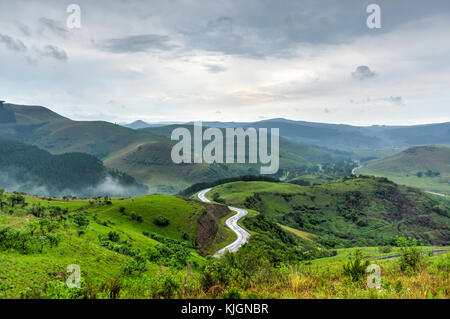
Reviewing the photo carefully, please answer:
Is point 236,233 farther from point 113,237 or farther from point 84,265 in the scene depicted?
point 84,265

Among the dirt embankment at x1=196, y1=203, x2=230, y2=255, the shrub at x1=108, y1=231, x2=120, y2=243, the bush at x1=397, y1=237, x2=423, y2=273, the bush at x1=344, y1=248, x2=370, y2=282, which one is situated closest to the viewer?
the bush at x1=344, y1=248, x2=370, y2=282

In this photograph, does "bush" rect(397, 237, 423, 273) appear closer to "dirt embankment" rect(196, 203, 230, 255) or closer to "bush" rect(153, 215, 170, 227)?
"dirt embankment" rect(196, 203, 230, 255)

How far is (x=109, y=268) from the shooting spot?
70.8 feet

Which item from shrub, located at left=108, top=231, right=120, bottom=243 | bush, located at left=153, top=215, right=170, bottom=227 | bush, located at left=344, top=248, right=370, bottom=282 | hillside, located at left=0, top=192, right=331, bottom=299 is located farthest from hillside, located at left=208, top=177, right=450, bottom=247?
bush, located at left=344, top=248, right=370, bottom=282

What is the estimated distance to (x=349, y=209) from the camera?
558ft

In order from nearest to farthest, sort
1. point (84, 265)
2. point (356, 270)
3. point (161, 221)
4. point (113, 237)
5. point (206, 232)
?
1. point (356, 270)
2. point (84, 265)
3. point (113, 237)
4. point (161, 221)
5. point (206, 232)

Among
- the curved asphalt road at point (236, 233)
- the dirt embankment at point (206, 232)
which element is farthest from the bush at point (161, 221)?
the curved asphalt road at point (236, 233)

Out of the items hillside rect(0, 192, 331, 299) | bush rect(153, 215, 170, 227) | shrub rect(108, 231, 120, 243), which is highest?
hillside rect(0, 192, 331, 299)

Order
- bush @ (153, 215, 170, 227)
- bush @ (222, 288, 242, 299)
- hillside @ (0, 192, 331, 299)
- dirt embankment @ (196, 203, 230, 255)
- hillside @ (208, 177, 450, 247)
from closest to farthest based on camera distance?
bush @ (222, 288, 242, 299) → hillside @ (0, 192, 331, 299) → dirt embankment @ (196, 203, 230, 255) → bush @ (153, 215, 170, 227) → hillside @ (208, 177, 450, 247)

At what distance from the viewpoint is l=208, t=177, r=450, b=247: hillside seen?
461 ft

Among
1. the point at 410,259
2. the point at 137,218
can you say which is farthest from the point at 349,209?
the point at 410,259

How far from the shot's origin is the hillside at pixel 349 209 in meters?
141
